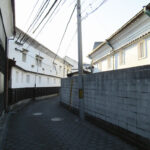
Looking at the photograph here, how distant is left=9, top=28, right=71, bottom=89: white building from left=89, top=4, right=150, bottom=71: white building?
A: 6702 millimetres

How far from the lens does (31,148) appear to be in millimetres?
3373

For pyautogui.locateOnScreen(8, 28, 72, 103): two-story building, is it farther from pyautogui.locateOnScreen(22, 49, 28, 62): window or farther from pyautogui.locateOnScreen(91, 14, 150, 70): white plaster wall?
pyautogui.locateOnScreen(91, 14, 150, 70): white plaster wall

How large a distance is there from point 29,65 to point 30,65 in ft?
0.73

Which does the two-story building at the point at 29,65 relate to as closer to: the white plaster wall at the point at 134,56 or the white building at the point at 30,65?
the white building at the point at 30,65

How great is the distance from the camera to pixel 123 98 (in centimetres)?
399

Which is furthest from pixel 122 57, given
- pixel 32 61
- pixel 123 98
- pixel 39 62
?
pixel 39 62

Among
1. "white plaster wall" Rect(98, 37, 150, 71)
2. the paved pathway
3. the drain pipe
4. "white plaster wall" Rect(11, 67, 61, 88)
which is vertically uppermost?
the drain pipe

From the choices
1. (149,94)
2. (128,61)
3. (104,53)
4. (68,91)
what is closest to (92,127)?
(149,94)

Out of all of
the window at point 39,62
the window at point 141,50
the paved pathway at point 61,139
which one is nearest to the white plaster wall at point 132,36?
the window at point 141,50

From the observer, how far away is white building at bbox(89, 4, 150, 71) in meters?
6.62

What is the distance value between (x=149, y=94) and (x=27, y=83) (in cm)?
1230

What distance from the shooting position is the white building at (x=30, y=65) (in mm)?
10992

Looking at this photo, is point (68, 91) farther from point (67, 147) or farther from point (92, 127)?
point (67, 147)

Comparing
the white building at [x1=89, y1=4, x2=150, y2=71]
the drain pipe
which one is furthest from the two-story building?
the drain pipe
